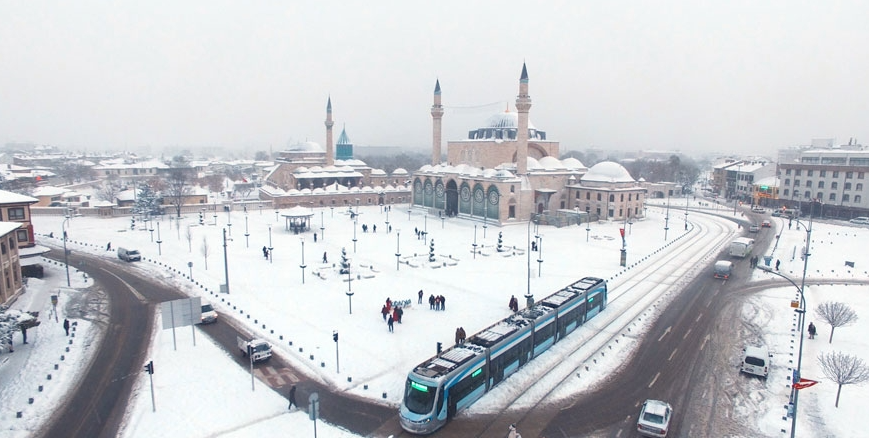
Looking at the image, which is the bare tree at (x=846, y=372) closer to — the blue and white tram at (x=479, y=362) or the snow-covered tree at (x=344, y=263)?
the blue and white tram at (x=479, y=362)

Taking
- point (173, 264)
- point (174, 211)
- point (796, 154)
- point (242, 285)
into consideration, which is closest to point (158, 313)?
point (242, 285)

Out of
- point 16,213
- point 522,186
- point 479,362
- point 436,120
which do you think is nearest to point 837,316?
point 479,362

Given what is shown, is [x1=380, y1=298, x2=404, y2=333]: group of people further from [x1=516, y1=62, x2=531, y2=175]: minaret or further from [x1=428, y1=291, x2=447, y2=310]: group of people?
[x1=516, y1=62, x2=531, y2=175]: minaret

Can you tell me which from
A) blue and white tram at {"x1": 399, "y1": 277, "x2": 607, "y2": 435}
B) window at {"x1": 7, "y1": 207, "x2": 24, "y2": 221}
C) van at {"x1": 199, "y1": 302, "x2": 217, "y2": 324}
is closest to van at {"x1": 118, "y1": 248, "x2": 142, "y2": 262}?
window at {"x1": 7, "y1": 207, "x2": 24, "y2": 221}

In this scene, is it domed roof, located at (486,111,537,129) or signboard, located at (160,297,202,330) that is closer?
signboard, located at (160,297,202,330)

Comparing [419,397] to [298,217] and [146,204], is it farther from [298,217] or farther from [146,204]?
[146,204]

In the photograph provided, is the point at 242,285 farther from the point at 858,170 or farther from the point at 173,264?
the point at 858,170
